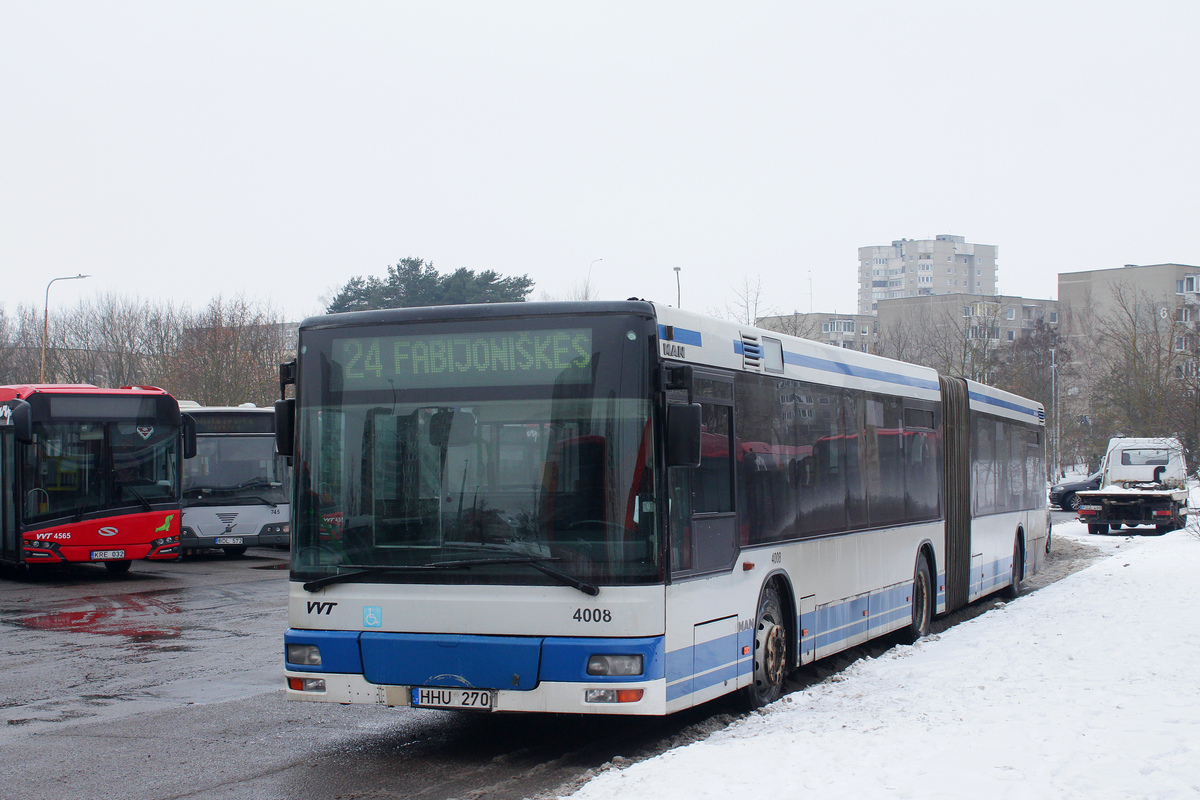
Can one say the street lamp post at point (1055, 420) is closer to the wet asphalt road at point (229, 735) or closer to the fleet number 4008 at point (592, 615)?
the wet asphalt road at point (229, 735)

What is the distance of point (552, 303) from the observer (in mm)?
6984

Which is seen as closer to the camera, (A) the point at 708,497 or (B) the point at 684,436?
(B) the point at 684,436

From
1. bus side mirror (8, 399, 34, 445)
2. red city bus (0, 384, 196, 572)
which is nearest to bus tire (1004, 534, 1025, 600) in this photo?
red city bus (0, 384, 196, 572)

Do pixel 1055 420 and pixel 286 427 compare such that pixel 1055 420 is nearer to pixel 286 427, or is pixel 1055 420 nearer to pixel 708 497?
pixel 708 497

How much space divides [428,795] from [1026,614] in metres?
8.77

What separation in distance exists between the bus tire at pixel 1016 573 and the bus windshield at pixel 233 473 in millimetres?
13751

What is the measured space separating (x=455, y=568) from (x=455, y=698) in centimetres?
72

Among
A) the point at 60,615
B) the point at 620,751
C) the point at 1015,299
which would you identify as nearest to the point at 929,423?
the point at 620,751

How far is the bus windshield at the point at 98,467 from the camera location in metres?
18.3

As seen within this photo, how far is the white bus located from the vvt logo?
17.0 meters

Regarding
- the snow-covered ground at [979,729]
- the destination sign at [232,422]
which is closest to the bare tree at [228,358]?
the destination sign at [232,422]

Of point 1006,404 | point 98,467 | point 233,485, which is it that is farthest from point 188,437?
point 1006,404

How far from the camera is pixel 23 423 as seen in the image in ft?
58.9

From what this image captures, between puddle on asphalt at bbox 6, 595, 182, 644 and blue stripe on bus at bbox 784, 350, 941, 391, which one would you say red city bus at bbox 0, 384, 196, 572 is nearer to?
puddle on asphalt at bbox 6, 595, 182, 644
